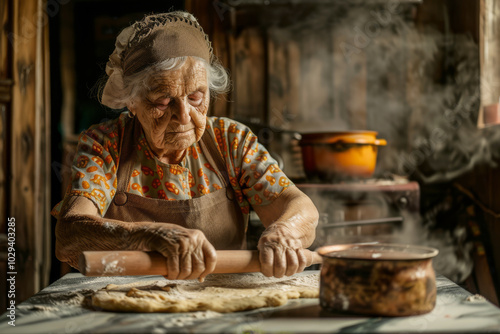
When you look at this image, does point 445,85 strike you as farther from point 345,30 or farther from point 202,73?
point 202,73

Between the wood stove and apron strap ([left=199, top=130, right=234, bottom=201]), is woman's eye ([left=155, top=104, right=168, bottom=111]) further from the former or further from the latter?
the wood stove

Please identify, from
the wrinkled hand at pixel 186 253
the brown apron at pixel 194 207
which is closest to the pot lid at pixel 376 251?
the wrinkled hand at pixel 186 253

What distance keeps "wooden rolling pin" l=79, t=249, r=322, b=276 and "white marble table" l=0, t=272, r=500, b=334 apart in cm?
12

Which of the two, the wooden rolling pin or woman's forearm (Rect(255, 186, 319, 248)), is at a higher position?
woman's forearm (Rect(255, 186, 319, 248))

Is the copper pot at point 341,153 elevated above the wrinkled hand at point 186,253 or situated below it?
above

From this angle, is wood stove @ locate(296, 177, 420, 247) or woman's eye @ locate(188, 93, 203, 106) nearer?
woman's eye @ locate(188, 93, 203, 106)

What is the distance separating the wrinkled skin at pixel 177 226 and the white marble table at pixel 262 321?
0.18 meters

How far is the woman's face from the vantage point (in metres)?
1.87

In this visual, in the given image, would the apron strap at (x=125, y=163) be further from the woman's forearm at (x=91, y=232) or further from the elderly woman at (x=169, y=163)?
the woman's forearm at (x=91, y=232)

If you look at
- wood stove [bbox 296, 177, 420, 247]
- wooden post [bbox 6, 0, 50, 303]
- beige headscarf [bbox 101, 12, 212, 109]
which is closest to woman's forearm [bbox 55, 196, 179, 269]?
beige headscarf [bbox 101, 12, 212, 109]

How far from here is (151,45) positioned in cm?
185

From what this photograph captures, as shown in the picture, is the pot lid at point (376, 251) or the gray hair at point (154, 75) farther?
the gray hair at point (154, 75)

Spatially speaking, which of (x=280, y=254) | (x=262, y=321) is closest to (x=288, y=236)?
(x=280, y=254)

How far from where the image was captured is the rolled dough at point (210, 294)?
1.25m
